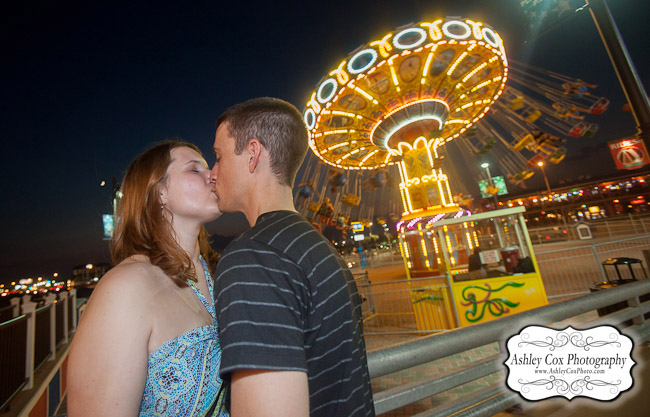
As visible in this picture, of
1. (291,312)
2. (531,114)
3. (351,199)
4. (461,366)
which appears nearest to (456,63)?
(531,114)

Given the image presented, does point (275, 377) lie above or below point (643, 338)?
above

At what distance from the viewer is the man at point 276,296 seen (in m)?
0.85

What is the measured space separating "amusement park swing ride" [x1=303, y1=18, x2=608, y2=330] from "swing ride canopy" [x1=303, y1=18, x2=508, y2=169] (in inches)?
2.4

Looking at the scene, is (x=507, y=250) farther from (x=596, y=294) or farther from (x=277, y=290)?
(x=277, y=290)

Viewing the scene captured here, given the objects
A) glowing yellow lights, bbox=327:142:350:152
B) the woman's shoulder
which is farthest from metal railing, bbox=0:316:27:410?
glowing yellow lights, bbox=327:142:350:152

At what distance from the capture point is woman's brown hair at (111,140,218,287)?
67.0 inches

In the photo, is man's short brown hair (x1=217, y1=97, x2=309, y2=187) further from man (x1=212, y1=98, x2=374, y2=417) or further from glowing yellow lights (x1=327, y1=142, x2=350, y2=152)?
glowing yellow lights (x1=327, y1=142, x2=350, y2=152)

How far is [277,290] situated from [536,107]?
19417 millimetres

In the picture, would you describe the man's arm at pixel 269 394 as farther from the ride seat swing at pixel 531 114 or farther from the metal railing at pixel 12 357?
the ride seat swing at pixel 531 114

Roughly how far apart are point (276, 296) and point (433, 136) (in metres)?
18.8

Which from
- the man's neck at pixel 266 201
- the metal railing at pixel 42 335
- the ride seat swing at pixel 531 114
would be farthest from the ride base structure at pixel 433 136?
the metal railing at pixel 42 335

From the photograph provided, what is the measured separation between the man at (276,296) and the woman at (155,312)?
56cm

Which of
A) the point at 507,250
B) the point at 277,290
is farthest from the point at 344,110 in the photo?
the point at 277,290

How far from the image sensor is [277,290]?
3.05 ft
